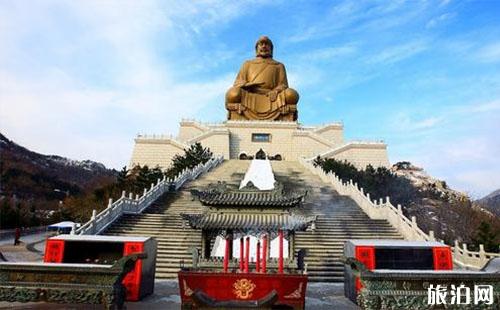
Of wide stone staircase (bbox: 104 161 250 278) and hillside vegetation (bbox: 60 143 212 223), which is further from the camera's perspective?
hillside vegetation (bbox: 60 143 212 223)

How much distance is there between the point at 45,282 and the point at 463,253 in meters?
11.5

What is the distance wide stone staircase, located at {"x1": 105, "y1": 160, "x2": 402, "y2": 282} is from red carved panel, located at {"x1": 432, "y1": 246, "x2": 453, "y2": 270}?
2918 millimetres

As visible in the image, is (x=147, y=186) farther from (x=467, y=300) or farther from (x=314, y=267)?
(x=467, y=300)

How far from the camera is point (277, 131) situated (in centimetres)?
3422

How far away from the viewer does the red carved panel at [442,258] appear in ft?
30.5

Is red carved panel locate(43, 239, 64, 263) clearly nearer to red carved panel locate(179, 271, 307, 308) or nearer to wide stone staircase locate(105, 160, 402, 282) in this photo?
wide stone staircase locate(105, 160, 402, 282)

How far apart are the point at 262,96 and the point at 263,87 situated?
2.92ft

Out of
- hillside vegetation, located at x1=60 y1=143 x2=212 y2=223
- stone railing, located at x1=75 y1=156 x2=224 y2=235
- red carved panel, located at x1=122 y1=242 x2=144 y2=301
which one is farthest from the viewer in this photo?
hillside vegetation, located at x1=60 y1=143 x2=212 y2=223

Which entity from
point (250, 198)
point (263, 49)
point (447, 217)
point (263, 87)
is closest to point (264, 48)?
point (263, 49)

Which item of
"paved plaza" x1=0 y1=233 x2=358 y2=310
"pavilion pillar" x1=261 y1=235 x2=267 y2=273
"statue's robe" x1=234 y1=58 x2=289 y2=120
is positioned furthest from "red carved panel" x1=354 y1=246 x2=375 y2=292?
"statue's robe" x1=234 y1=58 x2=289 y2=120

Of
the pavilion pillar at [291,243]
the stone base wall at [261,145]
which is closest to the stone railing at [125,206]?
the pavilion pillar at [291,243]

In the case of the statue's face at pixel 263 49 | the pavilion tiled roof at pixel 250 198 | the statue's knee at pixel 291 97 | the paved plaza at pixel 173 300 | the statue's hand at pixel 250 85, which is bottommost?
the paved plaza at pixel 173 300

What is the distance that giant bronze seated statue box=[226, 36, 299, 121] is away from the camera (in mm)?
35406

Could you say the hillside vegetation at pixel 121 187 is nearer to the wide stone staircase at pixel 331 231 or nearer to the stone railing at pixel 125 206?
the stone railing at pixel 125 206
